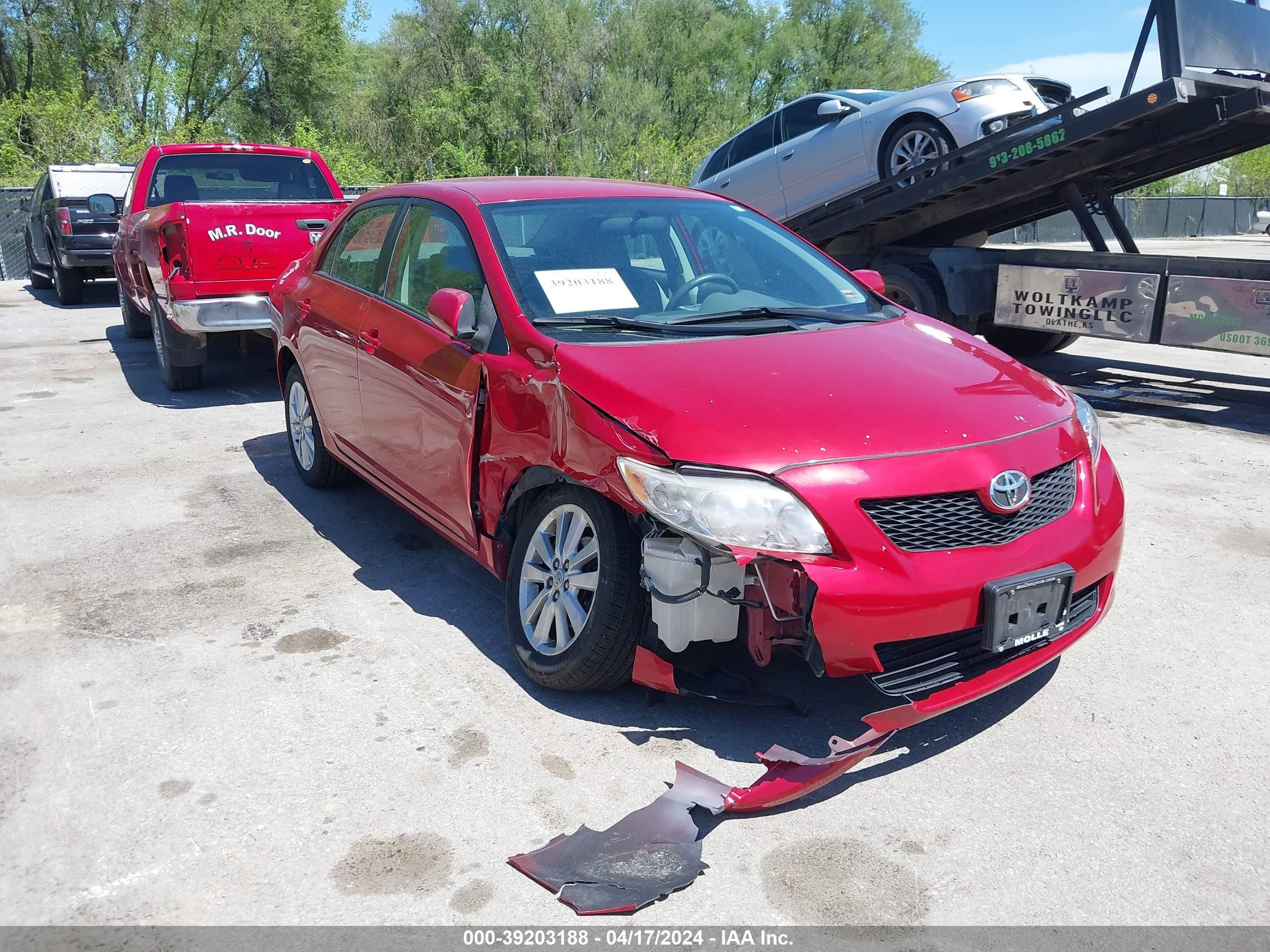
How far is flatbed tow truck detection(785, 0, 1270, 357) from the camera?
7.15 m

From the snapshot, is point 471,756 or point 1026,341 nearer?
point 471,756

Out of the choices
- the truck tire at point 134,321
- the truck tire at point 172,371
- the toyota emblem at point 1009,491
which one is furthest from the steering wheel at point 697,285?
the truck tire at point 134,321

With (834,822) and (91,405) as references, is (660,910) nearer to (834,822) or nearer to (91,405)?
(834,822)

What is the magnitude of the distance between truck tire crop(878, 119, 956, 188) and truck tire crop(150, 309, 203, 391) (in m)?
6.03

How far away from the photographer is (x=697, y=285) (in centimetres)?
428

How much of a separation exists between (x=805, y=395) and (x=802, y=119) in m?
8.77

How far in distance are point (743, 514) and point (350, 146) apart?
130ft

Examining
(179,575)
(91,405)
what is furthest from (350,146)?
(179,575)

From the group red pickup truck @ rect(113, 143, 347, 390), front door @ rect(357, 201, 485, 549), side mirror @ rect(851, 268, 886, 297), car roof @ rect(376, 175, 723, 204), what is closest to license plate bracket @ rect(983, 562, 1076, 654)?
side mirror @ rect(851, 268, 886, 297)

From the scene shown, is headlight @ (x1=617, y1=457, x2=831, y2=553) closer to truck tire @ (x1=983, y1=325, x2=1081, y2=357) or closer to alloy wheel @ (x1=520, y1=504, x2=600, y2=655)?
alloy wheel @ (x1=520, y1=504, x2=600, y2=655)

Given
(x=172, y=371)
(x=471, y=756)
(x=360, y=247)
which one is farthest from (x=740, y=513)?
(x=172, y=371)

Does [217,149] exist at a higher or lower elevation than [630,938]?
higher

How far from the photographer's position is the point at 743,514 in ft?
9.98

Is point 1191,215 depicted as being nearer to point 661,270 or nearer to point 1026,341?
point 1026,341
